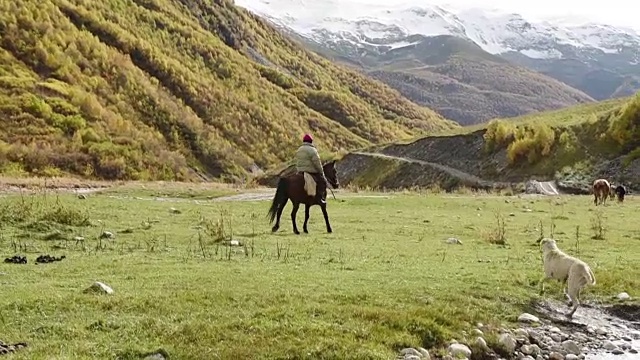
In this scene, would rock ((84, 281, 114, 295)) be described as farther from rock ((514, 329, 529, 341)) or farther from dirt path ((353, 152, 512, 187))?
dirt path ((353, 152, 512, 187))

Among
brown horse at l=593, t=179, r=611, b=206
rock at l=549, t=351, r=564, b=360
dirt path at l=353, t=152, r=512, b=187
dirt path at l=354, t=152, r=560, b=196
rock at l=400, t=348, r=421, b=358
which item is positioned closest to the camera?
rock at l=400, t=348, r=421, b=358

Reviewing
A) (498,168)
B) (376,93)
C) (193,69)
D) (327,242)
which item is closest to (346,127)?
(193,69)

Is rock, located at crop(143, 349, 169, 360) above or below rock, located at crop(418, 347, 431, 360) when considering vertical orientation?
above

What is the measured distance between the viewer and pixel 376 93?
198 meters

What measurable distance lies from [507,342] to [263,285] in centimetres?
445

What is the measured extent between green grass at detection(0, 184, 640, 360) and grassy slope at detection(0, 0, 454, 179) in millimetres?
49293

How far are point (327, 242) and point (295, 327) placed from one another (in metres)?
10.2

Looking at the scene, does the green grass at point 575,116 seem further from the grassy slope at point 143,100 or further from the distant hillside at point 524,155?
the grassy slope at point 143,100

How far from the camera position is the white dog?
13.4 meters

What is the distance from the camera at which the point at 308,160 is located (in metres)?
22.8

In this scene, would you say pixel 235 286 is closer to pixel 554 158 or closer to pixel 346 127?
pixel 554 158

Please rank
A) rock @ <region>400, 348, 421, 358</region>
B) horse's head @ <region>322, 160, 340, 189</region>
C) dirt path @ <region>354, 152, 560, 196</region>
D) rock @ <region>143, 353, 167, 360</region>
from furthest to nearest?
1. dirt path @ <region>354, 152, 560, 196</region>
2. horse's head @ <region>322, 160, 340, 189</region>
3. rock @ <region>400, 348, 421, 358</region>
4. rock @ <region>143, 353, 167, 360</region>

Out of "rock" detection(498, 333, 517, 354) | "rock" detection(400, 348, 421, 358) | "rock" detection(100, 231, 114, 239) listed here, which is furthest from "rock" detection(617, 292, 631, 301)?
"rock" detection(100, 231, 114, 239)

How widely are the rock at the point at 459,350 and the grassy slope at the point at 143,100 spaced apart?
197 feet
